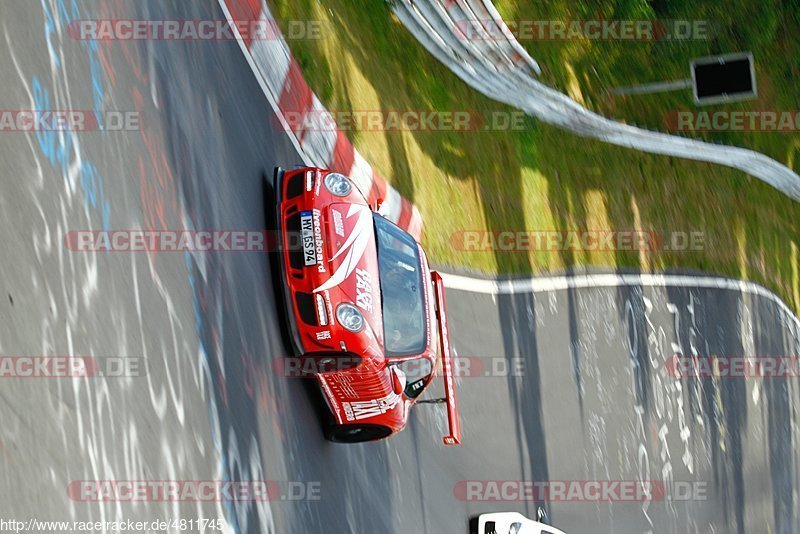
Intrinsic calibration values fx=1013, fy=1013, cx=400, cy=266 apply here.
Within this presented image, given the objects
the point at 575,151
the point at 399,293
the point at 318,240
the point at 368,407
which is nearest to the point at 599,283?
the point at 575,151

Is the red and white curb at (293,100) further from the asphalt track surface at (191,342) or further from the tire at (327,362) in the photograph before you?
the tire at (327,362)

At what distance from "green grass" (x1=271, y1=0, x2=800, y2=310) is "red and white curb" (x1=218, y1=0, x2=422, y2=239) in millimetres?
273

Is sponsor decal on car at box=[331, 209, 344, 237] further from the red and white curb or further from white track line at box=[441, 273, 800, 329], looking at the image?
white track line at box=[441, 273, 800, 329]

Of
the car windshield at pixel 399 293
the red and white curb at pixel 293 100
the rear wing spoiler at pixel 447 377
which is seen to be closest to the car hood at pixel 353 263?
the car windshield at pixel 399 293

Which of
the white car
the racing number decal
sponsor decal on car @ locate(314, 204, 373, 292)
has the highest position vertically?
sponsor decal on car @ locate(314, 204, 373, 292)

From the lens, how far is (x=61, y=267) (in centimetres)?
787

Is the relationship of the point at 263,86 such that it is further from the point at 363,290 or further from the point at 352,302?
the point at 352,302

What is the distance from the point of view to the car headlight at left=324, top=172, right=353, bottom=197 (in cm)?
1022

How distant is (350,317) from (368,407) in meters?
1.14

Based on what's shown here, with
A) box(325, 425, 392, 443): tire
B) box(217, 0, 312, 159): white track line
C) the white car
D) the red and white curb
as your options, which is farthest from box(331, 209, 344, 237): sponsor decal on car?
the white car

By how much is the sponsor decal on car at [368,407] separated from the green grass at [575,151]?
3783mm

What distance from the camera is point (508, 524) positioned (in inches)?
506

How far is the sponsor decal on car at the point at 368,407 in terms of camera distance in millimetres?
10250

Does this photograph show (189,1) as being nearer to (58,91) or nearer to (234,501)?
(58,91)
